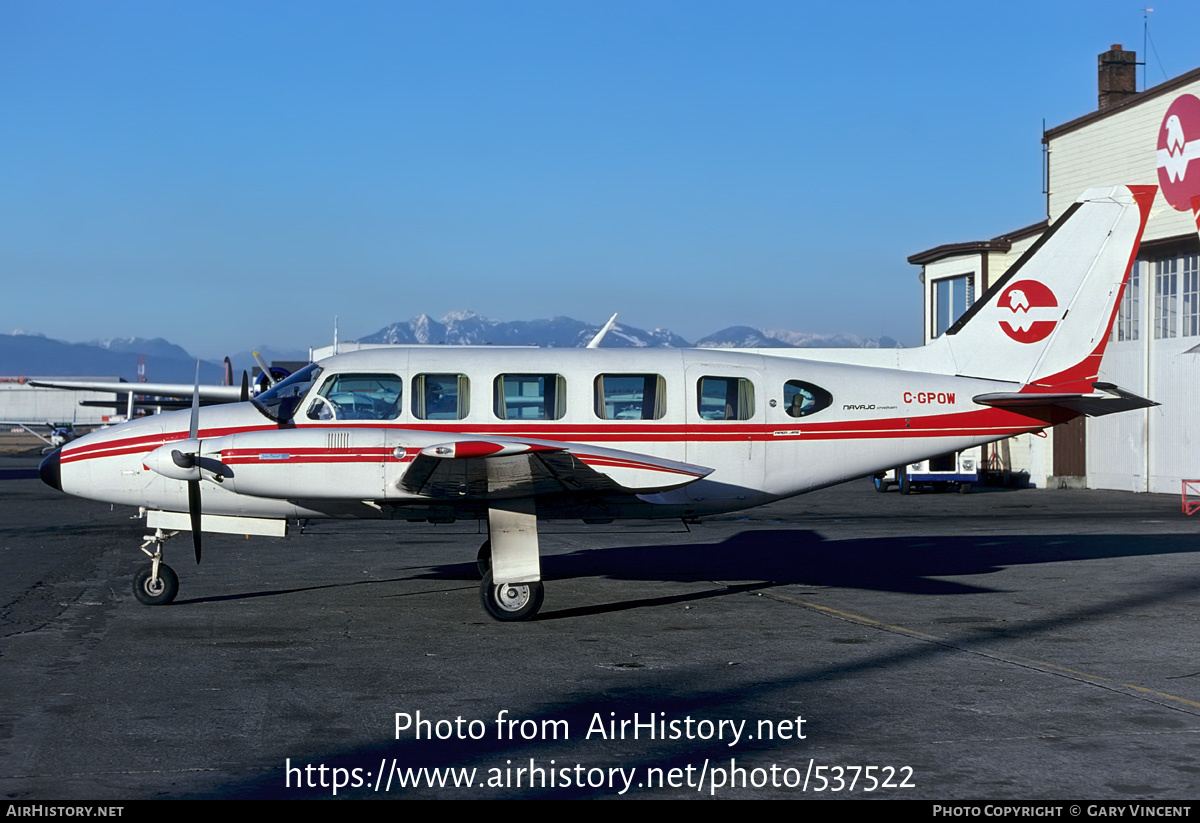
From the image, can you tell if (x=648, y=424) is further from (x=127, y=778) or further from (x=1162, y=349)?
(x=1162, y=349)

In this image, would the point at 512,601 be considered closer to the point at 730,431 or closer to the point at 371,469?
the point at 371,469

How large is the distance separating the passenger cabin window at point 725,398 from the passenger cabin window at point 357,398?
3647 mm

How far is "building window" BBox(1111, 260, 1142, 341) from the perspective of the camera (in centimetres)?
3556

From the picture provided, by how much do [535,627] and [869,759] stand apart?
17.9 ft

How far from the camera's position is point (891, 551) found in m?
18.6

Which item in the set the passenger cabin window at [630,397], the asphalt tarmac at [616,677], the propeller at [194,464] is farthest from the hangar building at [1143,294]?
the propeller at [194,464]

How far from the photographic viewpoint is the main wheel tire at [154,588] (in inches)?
502

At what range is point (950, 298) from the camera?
4400 cm

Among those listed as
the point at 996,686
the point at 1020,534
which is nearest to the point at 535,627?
the point at 996,686

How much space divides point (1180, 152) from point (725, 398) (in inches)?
998

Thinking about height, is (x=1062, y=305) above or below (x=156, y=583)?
above

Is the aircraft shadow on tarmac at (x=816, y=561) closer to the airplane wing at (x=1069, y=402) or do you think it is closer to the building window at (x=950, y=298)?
the airplane wing at (x=1069, y=402)

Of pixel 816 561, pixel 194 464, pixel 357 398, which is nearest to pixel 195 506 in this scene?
pixel 194 464

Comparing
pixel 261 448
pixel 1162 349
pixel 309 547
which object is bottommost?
pixel 309 547
